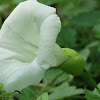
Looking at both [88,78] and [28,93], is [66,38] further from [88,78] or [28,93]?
[88,78]

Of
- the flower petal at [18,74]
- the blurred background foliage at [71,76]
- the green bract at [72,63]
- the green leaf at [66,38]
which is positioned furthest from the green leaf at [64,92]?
the green leaf at [66,38]

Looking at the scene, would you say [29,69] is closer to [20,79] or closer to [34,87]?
[20,79]

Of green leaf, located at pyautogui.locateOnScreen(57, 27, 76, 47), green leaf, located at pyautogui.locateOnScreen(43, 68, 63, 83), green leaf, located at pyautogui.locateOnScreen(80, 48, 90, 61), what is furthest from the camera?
green leaf, located at pyautogui.locateOnScreen(57, 27, 76, 47)

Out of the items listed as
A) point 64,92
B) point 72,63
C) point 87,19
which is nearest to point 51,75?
point 64,92

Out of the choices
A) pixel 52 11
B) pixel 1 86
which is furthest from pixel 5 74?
pixel 52 11

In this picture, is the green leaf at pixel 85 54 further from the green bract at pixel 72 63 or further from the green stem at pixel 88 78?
the green bract at pixel 72 63

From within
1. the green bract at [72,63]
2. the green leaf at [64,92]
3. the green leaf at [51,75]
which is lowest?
the green leaf at [51,75]

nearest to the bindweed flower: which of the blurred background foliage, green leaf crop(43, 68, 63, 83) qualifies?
the blurred background foliage

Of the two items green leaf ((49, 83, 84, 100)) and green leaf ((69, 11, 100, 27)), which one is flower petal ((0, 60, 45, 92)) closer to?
green leaf ((49, 83, 84, 100))
